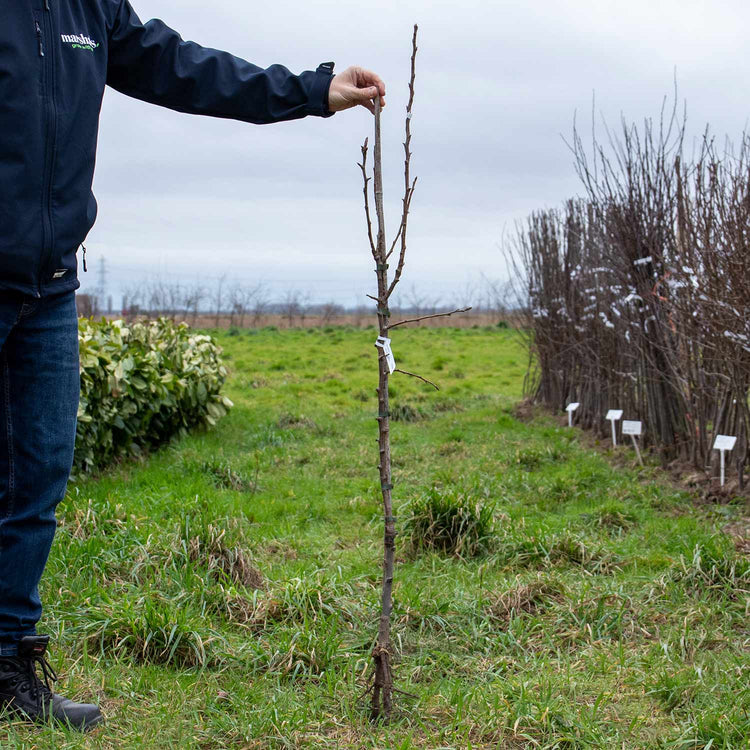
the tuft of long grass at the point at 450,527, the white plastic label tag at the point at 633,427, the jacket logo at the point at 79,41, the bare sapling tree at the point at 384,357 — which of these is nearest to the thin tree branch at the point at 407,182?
the bare sapling tree at the point at 384,357

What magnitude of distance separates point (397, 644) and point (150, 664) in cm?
80

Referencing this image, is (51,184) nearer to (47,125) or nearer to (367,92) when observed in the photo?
(47,125)

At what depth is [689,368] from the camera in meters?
4.98

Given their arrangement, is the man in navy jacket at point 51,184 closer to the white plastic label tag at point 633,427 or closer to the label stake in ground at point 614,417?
the white plastic label tag at point 633,427

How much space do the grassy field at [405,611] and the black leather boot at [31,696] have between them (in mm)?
56

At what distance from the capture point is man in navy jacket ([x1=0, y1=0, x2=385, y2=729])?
5.82ft

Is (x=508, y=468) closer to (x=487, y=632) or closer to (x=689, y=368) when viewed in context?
(x=689, y=368)

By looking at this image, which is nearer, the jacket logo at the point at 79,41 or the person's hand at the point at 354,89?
the jacket logo at the point at 79,41

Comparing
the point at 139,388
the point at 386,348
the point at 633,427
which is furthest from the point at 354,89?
the point at 633,427

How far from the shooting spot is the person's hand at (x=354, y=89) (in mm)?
2025

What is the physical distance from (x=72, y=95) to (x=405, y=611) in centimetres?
199

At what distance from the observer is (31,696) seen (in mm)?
1992

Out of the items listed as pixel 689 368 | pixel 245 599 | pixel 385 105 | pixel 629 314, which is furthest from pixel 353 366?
pixel 385 105

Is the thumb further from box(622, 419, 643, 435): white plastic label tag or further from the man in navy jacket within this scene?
box(622, 419, 643, 435): white plastic label tag
